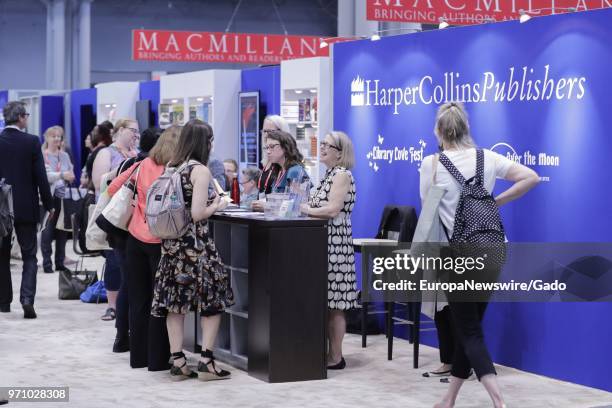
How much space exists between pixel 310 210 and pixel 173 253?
0.83 metres

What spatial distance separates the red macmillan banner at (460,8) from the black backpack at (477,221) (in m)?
4.17

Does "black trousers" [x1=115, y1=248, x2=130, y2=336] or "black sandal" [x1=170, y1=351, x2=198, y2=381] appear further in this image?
"black trousers" [x1=115, y1=248, x2=130, y2=336]

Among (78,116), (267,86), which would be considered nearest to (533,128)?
(267,86)

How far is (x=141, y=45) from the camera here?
1691cm

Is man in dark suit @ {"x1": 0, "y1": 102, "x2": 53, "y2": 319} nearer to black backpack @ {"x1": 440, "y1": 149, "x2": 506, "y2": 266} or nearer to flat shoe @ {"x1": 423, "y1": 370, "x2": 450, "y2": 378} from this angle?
flat shoe @ {"x1": 423, "y1": 370, "x2": 450, "y2": 378}

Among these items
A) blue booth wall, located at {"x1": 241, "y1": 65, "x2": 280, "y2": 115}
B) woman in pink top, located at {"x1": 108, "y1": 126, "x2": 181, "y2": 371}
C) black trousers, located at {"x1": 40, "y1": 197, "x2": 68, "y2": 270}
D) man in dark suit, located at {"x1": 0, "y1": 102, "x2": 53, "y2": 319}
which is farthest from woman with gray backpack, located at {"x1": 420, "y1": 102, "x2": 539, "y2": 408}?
black trousers, located at {"x1": 40, "y1": 197, "x2": 68, "y2": 270}

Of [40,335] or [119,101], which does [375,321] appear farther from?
[119,101]

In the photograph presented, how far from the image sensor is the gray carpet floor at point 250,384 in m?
5.67

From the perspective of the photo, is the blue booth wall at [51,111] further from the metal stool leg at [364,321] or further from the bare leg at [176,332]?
the bare leg at [176,332]

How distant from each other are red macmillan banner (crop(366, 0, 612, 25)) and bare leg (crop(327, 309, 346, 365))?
3.46 metres

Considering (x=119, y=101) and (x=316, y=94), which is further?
(x=119, y=101)

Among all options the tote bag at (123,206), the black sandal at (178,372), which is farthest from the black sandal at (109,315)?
the black sandal at (178,372)

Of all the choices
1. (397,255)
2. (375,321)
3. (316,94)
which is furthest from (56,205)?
(397,255)

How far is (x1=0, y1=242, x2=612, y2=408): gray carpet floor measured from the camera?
18.6 feet
